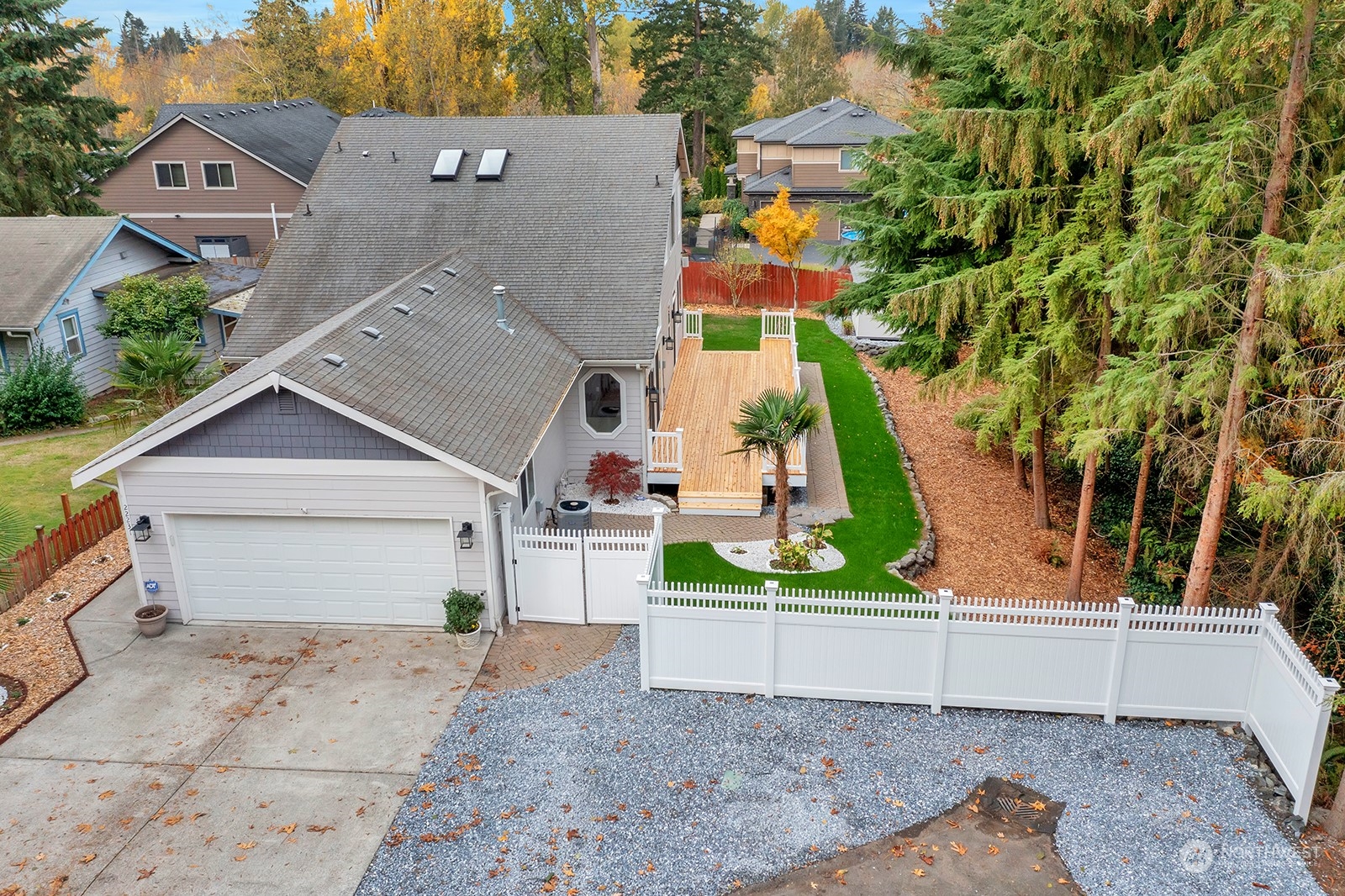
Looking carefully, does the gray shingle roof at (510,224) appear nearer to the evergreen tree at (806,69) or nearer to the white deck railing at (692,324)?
the white deck railing at (692,324)

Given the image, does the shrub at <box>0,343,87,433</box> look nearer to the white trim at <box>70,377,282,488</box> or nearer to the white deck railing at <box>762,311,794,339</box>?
the white trim at <box>70,377,282,488</box>

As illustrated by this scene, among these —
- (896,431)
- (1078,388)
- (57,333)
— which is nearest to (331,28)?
(57,333)

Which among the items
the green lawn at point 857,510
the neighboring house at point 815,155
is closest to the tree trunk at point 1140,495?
the green lawn at point 857,510

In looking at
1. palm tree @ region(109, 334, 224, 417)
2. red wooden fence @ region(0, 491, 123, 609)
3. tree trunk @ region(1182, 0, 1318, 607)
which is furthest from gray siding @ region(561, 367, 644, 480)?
tree trunk @ region(1182, 0, 1318, 607)

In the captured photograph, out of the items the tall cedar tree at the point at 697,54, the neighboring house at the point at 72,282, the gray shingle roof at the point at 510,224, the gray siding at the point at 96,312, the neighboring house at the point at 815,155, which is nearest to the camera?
the gray shingle roof at the point at 510,224

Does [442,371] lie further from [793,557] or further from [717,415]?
[717,415]

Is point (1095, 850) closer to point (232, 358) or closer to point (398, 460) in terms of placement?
point (398, 460)
